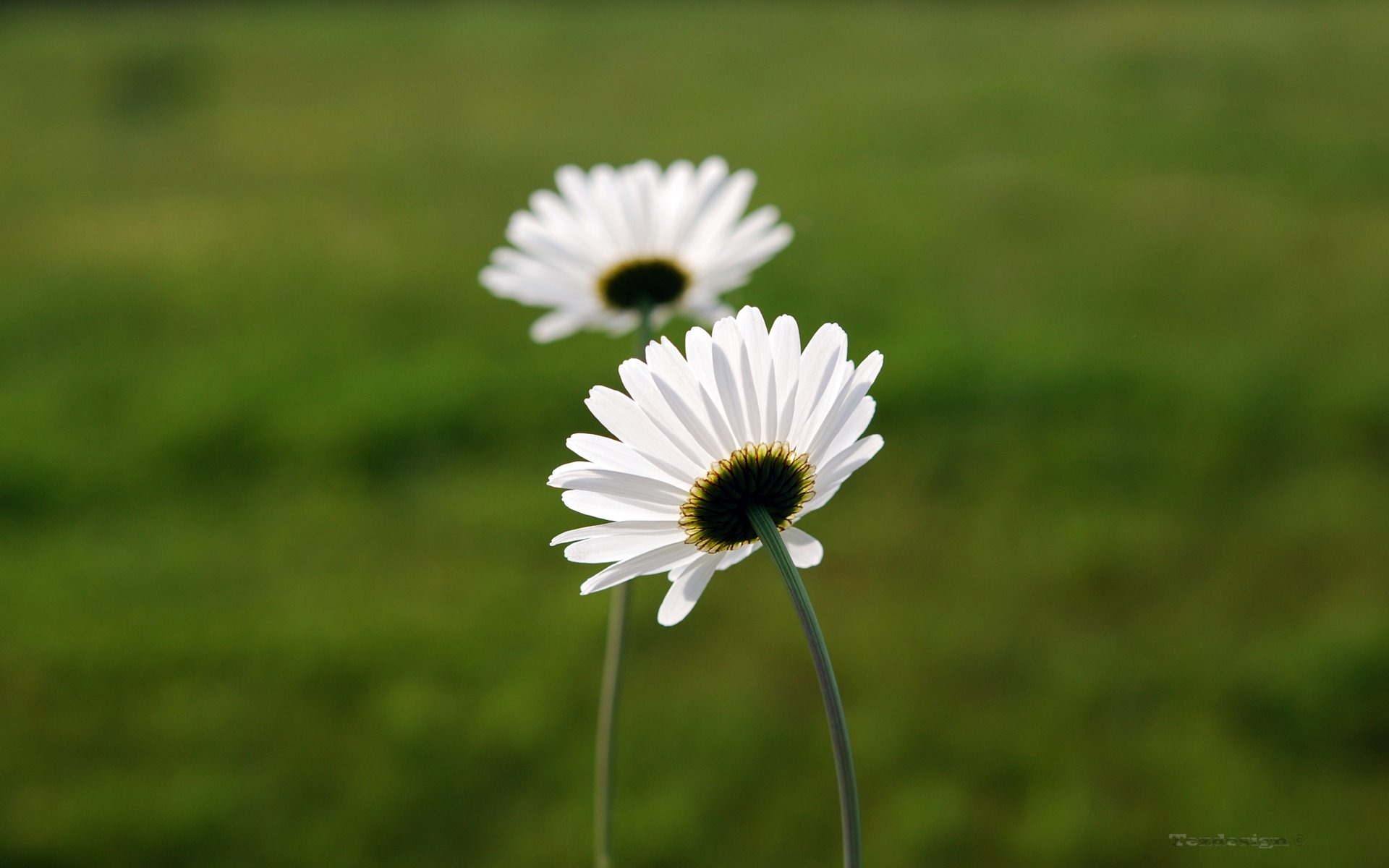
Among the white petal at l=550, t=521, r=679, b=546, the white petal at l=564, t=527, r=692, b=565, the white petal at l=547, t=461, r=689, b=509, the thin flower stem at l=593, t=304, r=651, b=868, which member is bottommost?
the thin flower stem at l=593, t=304, r=651, b=868

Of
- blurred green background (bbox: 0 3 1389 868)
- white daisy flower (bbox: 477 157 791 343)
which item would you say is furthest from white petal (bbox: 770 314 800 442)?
blurred green background (bbox: 0 3 1389 868)

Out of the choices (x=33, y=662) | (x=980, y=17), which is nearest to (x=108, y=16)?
(x=980, y=17)

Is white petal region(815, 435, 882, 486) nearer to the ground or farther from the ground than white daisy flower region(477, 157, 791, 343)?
nearer to the ground

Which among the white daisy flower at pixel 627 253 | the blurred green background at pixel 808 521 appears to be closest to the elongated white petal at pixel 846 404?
the white daisy flower at pixel 627 253

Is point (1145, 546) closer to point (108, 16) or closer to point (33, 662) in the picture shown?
point (33, 662)

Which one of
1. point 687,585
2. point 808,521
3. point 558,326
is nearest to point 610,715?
point 687,585

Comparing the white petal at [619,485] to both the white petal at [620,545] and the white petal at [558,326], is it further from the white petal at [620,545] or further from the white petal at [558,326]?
the white petal at [558,326]

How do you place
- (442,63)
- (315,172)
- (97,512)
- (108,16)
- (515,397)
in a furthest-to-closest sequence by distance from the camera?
(108,16)
(442,63)
(315,172)
(515,397)
(97,512)

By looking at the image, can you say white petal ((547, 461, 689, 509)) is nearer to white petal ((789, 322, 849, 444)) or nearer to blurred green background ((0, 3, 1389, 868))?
white petal ((789, 322, 849, 444))
